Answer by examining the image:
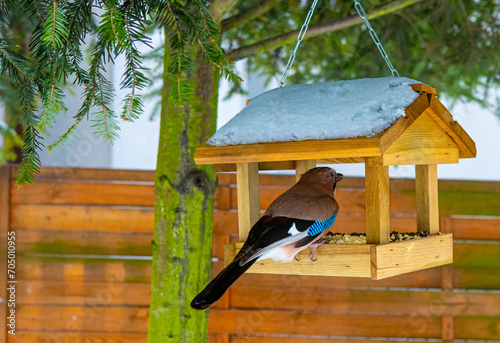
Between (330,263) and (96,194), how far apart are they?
2405 mm

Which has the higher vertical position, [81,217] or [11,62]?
[11,62]

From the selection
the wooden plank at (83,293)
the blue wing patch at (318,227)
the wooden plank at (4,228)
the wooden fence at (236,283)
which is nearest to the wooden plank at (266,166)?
the blue wing patch at (318,227)

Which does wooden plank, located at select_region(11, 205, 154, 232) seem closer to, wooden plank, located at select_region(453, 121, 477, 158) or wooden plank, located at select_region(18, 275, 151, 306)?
wooden plank, located at select_region(18, 275, 151, 306)

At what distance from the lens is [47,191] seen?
12.1 feet

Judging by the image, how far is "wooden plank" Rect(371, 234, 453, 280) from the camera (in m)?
1.60

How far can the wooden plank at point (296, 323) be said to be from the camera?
363cm

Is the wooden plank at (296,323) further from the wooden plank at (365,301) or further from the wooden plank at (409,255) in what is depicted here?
the wooden plank at (409,255)

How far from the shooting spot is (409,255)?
1747mm

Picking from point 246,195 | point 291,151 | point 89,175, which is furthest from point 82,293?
point 291,151

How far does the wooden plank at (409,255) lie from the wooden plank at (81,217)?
7.28ft

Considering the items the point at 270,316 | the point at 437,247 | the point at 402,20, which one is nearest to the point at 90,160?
the point at 270,316

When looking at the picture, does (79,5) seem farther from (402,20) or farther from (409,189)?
(409,189)

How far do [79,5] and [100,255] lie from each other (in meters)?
2.57

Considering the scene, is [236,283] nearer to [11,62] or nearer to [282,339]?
[282,339]
